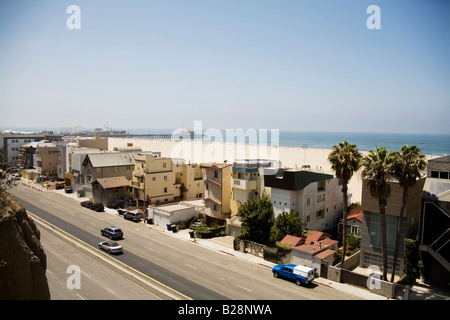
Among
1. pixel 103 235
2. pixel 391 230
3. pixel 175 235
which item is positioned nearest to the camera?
pixel 391 230

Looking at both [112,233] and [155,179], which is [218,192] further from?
[155,179]

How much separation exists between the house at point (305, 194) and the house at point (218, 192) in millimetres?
7680

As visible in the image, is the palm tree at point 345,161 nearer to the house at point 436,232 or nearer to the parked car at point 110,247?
the house at point 436,232

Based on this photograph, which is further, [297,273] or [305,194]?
[305,194]

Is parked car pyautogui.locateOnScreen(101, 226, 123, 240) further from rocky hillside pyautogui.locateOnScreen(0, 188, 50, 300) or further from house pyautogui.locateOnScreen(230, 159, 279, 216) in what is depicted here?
rocky hillside pyautogui.locateOnScreen(0, 188, 50, 300)

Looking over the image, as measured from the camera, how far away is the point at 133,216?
167 feet

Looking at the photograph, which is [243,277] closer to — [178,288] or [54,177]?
[178,288]

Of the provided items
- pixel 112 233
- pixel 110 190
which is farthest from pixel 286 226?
pixel 110 190

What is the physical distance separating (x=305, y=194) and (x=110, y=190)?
3723 centimetres

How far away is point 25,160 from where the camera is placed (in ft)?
330

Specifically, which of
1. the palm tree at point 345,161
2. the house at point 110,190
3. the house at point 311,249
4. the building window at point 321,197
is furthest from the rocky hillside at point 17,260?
the house at point 110,190

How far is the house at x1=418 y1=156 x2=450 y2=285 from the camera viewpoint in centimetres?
2744
